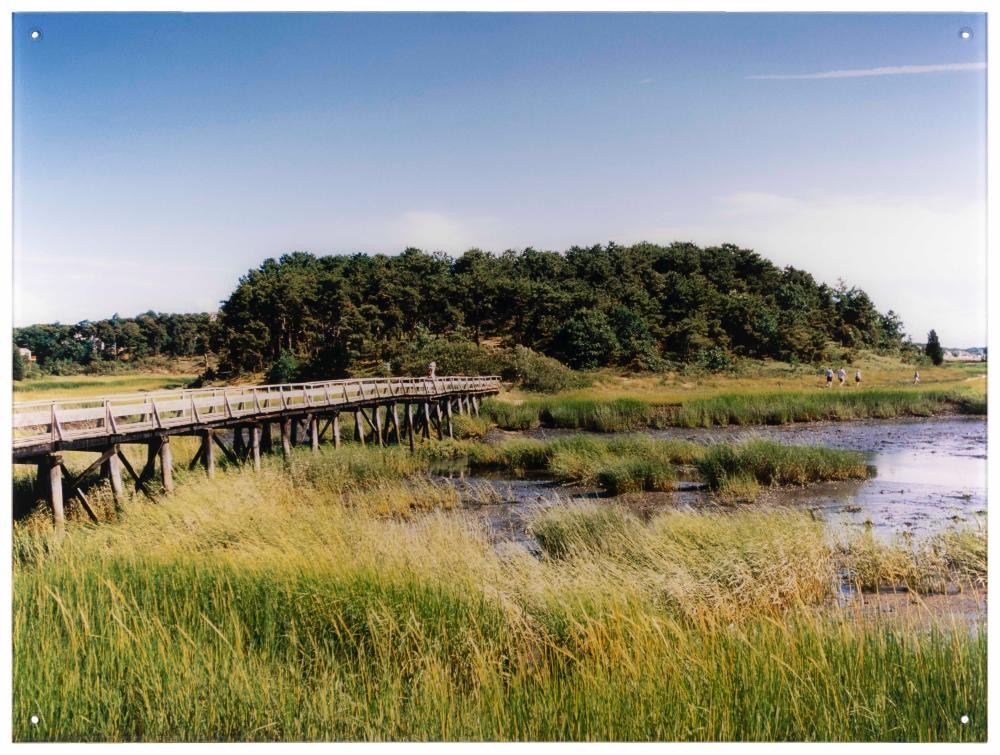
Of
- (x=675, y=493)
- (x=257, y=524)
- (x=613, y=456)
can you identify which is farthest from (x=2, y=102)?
(x=613, y=456)

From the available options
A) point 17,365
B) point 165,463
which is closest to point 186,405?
point 165,463

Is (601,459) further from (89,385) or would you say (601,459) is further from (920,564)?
(89,385)

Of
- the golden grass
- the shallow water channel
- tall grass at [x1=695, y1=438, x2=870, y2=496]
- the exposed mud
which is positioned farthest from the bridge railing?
tall grass at [x1=695, y1=438, x2=870, y2=496]

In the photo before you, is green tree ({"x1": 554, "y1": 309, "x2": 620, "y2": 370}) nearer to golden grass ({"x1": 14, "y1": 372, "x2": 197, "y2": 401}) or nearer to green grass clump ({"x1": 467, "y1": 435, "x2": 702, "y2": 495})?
green grass clump ({"x1": 467, "y1": 435, "x2": 702, "y2": 495})

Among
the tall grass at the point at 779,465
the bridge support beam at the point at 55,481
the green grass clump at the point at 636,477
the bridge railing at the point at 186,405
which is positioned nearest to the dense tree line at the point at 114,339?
the bridge railing at the point at 186,405

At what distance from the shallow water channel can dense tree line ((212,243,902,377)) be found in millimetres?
3307

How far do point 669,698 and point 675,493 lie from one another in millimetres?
9648

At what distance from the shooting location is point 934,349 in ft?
26.4

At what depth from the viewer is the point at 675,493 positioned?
548 inches

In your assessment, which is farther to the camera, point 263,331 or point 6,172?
point 263,331

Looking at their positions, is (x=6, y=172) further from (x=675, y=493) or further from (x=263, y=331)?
(x=263, y=331)

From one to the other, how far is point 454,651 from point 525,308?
18.7m

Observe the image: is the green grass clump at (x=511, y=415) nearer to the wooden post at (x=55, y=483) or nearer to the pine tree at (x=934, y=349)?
the wooden post at (x=55, y=483)

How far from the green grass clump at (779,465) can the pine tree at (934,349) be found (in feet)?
18.4
